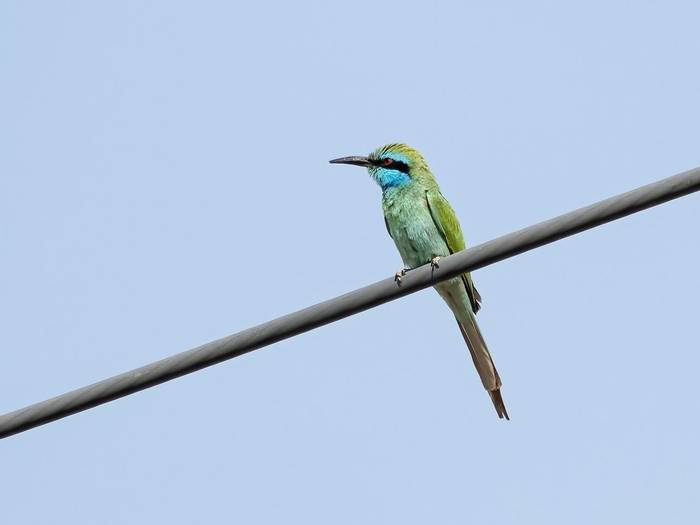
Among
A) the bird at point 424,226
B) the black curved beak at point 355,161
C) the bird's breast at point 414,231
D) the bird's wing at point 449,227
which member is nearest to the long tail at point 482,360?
the bird at point 424,226

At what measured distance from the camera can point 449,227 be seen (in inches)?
281

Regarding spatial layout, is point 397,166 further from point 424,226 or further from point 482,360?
point 482,360

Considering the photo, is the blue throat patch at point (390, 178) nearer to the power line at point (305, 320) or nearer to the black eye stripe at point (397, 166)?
the black eye stripe at point (397, 166)

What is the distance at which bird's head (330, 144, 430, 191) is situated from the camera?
24.3 ft

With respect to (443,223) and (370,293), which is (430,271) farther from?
(443,223)

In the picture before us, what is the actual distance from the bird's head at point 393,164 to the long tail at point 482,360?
1.04 meters

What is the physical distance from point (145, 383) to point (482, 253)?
3.81 feet

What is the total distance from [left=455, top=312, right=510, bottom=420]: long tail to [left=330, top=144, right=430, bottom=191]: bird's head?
104 centimetres

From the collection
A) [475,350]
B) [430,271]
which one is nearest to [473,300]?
[475,350]

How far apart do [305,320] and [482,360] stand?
3.04 meters

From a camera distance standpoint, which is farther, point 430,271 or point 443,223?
point 443,223

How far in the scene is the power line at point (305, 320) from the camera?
3.53 m

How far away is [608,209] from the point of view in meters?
3.52

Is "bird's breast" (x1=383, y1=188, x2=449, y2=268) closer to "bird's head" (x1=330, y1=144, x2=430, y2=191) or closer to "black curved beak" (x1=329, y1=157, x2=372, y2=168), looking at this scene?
"bird's head" (x1=330, y1=144, x2=430, y2=191)
